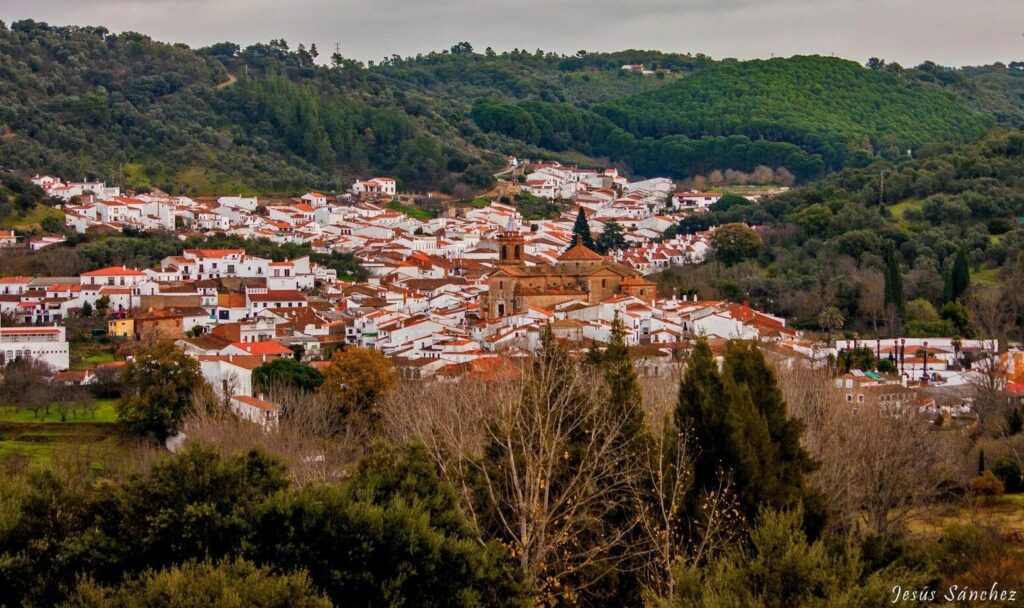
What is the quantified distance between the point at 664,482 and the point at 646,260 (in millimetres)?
42873

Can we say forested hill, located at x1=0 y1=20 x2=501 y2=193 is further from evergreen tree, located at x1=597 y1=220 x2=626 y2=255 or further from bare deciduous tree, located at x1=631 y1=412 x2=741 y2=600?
bare deciduous tree, located at x1=631 y1=412 x2=741 y2=600

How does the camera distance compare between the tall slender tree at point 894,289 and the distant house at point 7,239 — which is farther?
the distant house at point 7,239

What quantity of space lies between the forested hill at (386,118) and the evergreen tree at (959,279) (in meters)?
38.5

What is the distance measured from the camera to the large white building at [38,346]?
39.4 m

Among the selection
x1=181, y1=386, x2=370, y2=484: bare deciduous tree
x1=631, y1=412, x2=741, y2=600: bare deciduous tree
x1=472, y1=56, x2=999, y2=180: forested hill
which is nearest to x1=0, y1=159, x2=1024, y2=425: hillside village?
x1=181, y1=386, x2=370, y2=484: bare deciduous tree

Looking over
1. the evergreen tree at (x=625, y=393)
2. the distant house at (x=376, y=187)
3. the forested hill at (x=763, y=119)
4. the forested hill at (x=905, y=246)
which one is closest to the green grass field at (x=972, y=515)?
the evergreen tree at (x=625, y=393)

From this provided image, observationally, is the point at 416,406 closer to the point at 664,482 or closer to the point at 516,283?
the point at 664,482

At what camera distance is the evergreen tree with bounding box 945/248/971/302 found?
44938 millimetres

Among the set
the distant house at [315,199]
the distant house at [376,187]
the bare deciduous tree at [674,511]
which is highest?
the distant house at [376,187]

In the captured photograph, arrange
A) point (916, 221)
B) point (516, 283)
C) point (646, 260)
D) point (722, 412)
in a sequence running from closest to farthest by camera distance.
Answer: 1. point (722, 412)
2. point (516, 283)
3. point (916, 221)
4. point (646, 260)

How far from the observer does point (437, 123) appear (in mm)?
92875

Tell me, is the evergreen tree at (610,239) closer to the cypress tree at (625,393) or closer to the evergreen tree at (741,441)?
the evergreen tree at (741,441)

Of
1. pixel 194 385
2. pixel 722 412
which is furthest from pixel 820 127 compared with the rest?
pixel 722 412

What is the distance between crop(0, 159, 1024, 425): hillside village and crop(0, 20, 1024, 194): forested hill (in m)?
7.08
